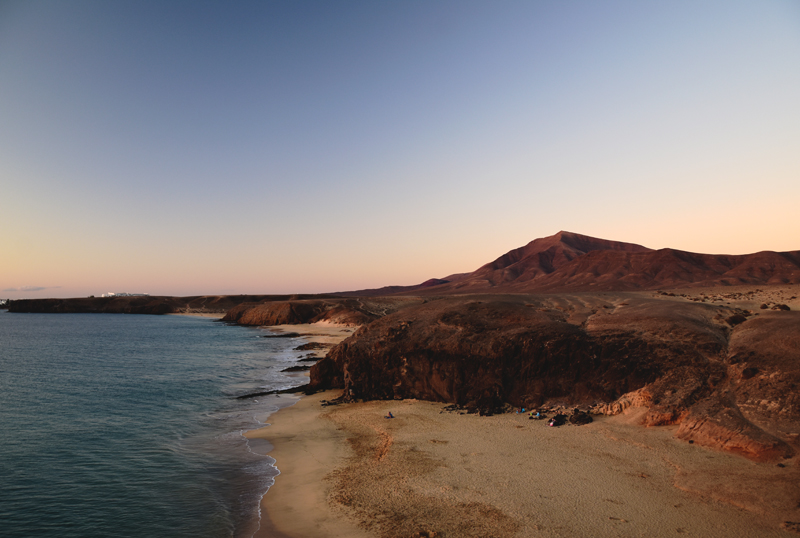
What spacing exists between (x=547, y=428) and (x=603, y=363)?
515 cm

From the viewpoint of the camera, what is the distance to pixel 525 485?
488 inches

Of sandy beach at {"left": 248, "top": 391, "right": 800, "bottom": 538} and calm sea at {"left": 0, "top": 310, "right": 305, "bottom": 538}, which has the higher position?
sandy beach at {"left": 248, "top": 391, "right": 800, "bottom": 538}

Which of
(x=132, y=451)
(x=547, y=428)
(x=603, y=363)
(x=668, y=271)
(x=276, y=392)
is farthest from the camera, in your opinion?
(x=668, y=271)

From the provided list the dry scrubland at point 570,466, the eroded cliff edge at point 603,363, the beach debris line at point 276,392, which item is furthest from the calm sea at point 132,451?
the eroded cliff edge at point 603,363

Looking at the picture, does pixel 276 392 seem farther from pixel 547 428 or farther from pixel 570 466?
pixel 570 466

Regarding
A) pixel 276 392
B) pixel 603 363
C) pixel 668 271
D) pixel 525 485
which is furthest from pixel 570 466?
pixel 668 271

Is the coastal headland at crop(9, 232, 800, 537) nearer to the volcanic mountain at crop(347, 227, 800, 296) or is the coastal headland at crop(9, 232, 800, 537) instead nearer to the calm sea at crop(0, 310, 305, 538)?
the calm sea at crop(0, 310, 305, 538)

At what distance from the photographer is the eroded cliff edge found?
1499 cm

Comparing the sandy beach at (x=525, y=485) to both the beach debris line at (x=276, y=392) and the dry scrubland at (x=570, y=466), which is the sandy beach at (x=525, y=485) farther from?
the beach debris line at (x=276, y=392)

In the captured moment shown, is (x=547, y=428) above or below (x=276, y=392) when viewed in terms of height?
above

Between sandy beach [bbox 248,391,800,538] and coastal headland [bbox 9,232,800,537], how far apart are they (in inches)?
2.3

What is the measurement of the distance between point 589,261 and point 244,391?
193 m

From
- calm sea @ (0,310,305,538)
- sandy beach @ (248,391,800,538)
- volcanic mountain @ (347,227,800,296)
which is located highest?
volcanic mountain @ (347,227,800,296)

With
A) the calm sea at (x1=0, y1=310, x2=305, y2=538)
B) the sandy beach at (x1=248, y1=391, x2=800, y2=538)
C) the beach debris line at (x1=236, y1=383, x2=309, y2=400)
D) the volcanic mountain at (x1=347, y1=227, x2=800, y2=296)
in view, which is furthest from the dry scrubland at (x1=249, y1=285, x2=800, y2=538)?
the volcanic mountain at (x1=347, y1=227, x2=800, y2=296)
